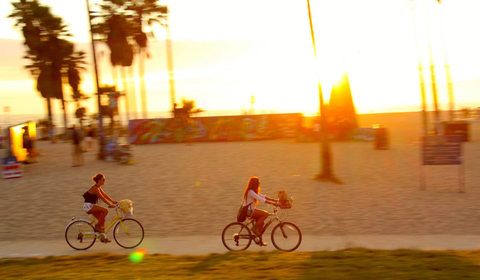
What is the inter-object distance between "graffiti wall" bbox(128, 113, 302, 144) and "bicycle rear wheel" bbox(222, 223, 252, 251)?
2620 cm

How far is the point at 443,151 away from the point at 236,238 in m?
8.78

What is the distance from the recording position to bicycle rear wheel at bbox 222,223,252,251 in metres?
8.39

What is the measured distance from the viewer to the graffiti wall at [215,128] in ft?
115

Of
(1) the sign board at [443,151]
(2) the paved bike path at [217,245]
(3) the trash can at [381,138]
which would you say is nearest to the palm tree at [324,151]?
(1) the sign board at [443,151]

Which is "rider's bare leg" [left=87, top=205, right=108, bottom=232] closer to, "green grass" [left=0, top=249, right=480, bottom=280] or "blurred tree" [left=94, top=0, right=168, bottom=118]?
"green grass" [left=0, top=249, right=480, bottom=280]

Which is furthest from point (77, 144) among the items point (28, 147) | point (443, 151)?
point (443, 151)

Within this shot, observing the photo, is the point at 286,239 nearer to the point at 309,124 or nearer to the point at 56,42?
the point at 309,124

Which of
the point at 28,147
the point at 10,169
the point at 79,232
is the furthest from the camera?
the point at 28,147

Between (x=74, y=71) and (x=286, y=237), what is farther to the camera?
(x=74, y=71)

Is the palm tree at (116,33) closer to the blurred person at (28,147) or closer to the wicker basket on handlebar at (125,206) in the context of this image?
the blurred person at (28,147)

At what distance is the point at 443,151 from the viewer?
14094 mm

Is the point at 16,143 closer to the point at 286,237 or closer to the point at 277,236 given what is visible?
the point at 277,236

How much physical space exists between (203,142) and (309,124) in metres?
8.34

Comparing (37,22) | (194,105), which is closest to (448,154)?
(37,22)
